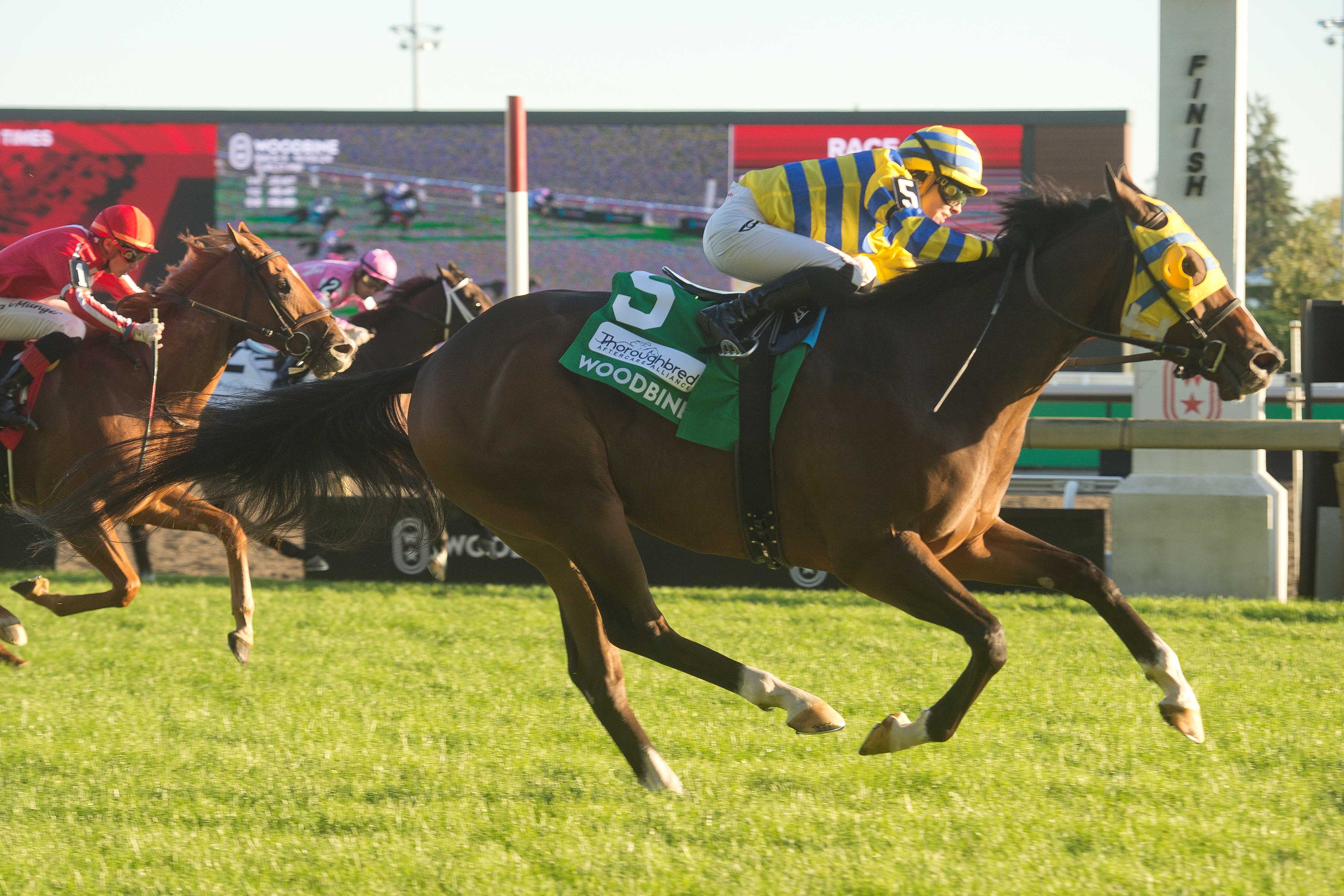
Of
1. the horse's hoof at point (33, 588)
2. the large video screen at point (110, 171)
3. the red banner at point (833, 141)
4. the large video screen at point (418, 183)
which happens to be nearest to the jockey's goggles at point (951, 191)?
the horse's hoof at point (33, 588)

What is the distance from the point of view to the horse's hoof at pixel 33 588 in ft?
18.1

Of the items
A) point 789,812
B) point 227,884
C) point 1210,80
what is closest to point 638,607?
point 789,812

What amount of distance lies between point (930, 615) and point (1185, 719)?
0.75 m

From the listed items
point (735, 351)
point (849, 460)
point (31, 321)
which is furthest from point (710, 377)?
point (31, 321)

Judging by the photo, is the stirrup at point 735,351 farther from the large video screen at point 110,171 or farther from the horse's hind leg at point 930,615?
the large video screen at point 110,171

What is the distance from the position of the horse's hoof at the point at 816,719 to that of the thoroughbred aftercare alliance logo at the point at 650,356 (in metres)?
0.92

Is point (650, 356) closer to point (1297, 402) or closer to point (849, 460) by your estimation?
point (849, 460)

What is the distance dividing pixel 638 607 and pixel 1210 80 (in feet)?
18.4

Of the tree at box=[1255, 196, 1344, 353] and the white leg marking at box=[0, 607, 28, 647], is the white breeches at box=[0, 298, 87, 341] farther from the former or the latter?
the tree at box=[1255, 196, 1344, 353]

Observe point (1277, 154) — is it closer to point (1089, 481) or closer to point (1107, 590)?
point (1089, 481)

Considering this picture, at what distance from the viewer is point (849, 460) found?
3.55m

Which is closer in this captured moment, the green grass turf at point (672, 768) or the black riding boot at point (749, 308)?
the green grass turf at point (672, 768)

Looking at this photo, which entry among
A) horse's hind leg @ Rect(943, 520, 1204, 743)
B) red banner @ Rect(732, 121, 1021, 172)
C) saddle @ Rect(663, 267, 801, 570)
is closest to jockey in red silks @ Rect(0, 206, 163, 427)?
saddle @ Rect(663, 267, 801, 570)

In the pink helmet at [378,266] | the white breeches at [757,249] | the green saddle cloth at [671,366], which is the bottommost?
the green saddle cloth at [671,366]
